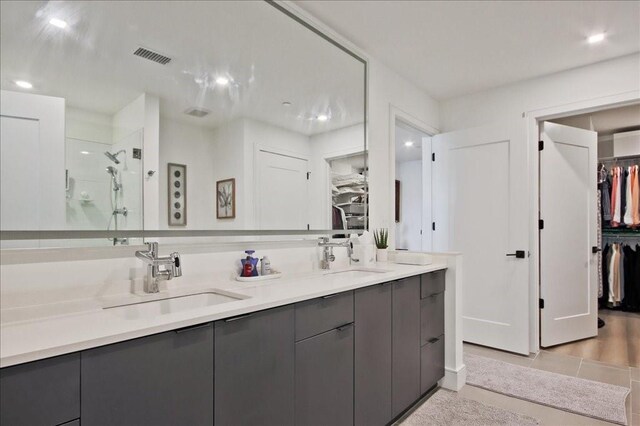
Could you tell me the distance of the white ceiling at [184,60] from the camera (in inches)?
49.7

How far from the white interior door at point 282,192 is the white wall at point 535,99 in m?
2.25

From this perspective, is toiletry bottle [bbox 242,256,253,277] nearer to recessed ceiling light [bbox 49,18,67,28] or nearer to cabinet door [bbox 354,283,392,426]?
cabinet door [bbox 354,283,392,426]

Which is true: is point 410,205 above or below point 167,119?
below

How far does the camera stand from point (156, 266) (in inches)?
56.7

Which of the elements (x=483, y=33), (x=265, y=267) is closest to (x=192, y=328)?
(x=265, y=267)

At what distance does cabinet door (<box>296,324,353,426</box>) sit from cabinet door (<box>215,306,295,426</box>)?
0.06m

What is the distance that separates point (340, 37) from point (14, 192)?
2207 millimetres

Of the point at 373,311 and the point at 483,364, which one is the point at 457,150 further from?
the point at 373,311

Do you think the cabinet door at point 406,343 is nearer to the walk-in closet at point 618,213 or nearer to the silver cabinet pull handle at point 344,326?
the silver cabinet pull handle at point 344,326

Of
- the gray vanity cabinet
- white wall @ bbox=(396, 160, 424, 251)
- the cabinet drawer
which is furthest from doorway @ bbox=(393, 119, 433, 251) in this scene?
the gray vanity cabinet

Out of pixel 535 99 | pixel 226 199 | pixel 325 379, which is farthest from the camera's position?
pixel 535 99

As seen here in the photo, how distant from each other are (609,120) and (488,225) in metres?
2.61

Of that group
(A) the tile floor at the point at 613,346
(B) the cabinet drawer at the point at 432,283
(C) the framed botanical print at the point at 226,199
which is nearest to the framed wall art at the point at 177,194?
(C) the framed botanical print at the point at 226,199

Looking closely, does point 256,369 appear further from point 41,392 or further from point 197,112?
point 197,112
